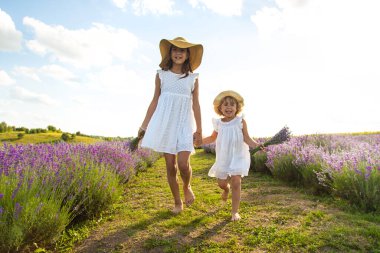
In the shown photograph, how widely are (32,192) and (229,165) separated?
2427mm

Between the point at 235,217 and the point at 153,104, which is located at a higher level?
the point at 153,104

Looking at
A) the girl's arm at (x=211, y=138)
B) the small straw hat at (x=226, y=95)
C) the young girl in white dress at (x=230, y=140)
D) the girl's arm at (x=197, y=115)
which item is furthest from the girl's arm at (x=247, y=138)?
the girl's arm at (x=197, y=115)

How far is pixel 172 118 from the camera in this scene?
4480 millimetres

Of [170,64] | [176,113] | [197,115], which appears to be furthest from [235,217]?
[170,64]

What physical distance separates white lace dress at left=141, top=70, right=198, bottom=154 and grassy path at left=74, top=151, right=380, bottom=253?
96 cm

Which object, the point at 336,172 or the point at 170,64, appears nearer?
the point at 170,64

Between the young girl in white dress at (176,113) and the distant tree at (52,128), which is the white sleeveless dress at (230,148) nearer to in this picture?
the young girl in white dress at (176,113)

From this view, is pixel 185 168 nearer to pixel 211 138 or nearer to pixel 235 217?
pixel 211 138

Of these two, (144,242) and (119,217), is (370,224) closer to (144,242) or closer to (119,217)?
(144,242)

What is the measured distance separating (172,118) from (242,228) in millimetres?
1599

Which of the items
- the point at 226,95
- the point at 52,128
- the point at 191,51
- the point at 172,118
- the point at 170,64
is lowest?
the point at 172,118

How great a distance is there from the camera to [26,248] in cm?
317

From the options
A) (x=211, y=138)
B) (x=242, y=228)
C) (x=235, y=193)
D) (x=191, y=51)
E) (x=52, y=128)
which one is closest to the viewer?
(x=242, y=228)

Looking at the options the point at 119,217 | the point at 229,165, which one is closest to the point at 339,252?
the point at 229,165
